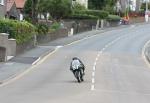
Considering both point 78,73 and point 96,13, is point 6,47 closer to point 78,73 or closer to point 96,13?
point 78,73

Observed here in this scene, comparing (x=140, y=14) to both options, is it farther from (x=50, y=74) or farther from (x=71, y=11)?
(x=50, y=74)

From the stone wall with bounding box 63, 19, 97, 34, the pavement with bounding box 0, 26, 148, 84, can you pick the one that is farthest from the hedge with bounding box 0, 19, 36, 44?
the stone wall with bounding box 63, 19, 97, 34

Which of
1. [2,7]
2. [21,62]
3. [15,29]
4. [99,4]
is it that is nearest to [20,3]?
[99,4]

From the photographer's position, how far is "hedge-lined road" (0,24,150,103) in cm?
2505

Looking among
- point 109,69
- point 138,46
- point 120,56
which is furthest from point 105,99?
point 138,46

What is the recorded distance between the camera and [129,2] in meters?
166

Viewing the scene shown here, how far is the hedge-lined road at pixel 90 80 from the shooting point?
25047 millimetres

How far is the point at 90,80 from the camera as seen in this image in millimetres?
35531

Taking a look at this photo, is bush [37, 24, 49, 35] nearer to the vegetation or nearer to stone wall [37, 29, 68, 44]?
stone wall [37, 29, 68, 44]

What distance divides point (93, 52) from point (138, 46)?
12.3m

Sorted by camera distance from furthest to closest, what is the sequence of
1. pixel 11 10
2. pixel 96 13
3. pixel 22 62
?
1. pixel 96 13
2. pixel 11 10
3. pixel 22 62

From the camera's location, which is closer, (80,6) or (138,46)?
(138,46)

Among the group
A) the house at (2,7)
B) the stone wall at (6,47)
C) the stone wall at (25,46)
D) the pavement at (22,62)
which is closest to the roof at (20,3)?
the pavement at (22,62)

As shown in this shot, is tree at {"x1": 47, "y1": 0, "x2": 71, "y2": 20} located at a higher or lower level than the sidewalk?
higher
